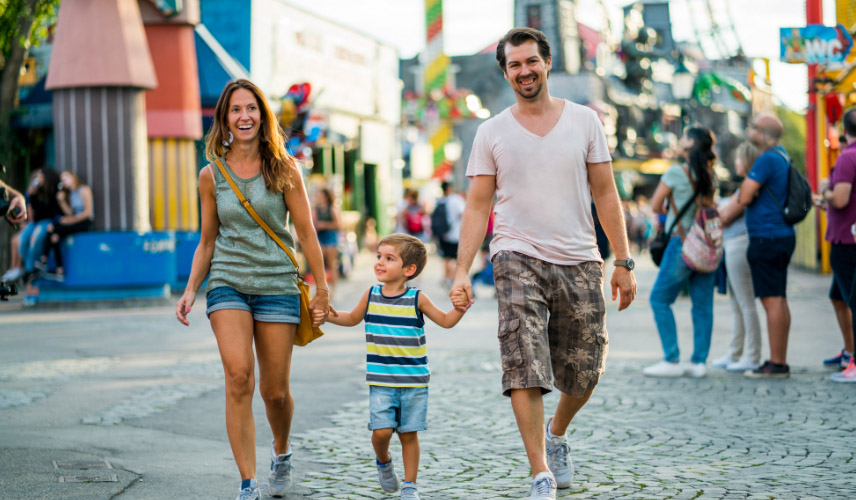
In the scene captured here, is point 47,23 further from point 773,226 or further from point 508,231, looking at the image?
point 508,231

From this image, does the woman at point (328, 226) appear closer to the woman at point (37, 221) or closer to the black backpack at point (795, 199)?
the woman at point (37, 221)

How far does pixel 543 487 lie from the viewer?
4477 millimetres

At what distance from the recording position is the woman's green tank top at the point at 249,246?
4754 millimetres

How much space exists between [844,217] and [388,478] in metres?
4.71

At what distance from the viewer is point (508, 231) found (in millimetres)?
4785

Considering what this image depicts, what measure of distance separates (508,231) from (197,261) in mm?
1351

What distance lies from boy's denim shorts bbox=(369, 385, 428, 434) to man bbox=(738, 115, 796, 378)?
4.33 meters

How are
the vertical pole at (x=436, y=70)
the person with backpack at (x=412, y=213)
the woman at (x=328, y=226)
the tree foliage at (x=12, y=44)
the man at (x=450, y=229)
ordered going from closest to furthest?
the woman at (x=328, y=226) < the tree foliage at (x=12, y=44) < the man at (x=450, y=229) < the person with backpack at (x=412, y=213) < the vertical pole at (x=436, y=70)

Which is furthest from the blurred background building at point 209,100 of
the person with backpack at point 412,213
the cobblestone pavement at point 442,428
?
the cobblestone pavement at point 442,428

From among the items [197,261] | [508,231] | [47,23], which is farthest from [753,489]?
[47,23]

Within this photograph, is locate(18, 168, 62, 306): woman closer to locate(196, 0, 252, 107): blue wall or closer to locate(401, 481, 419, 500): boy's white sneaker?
locate(196, 0, 252, 107): blue wall

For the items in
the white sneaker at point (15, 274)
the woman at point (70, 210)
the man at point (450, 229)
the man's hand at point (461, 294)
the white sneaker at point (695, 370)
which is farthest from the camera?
the man at point (450, 229)

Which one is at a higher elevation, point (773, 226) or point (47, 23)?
point (47, 23)

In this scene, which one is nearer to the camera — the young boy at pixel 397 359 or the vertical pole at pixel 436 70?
the young boy at pixel 397 359
